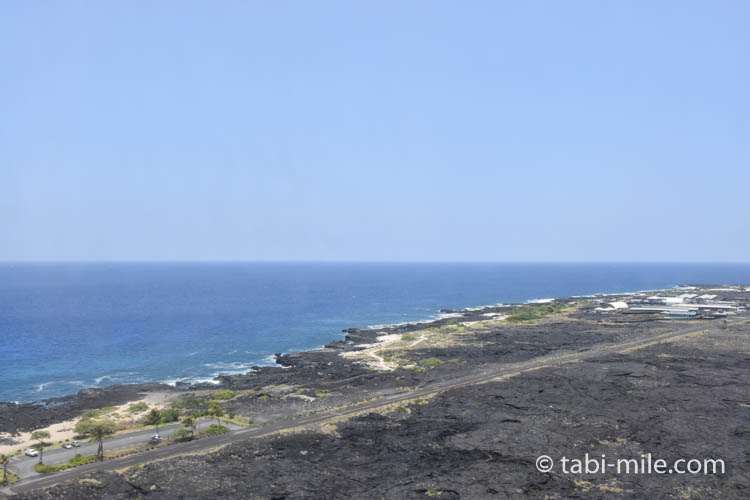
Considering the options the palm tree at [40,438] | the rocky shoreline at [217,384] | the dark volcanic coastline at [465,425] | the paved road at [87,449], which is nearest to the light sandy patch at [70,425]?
the palm tree at [40,438]

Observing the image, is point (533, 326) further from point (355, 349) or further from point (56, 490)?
point (56, 490)

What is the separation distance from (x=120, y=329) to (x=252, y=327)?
Result: 37.9 meters

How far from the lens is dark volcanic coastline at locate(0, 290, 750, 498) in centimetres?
4409

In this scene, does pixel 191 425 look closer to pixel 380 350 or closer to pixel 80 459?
pixel 80 459

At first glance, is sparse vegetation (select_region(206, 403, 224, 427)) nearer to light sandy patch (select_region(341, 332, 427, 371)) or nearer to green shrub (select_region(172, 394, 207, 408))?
green shrub (select_region(172, 394, 207, 408))

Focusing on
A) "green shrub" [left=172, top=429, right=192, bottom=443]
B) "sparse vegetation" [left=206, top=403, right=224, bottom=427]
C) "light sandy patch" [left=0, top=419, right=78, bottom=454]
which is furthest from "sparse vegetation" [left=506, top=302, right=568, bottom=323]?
"light sandy patch" [left=0, top=419, right=78, bottom=454]

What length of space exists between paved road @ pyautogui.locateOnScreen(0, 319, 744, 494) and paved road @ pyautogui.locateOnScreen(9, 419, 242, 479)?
10.2 feet

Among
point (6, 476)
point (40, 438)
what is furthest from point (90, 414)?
point (6, 476)

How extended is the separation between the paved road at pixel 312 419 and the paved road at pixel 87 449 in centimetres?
311

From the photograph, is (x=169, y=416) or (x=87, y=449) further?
(x=169, y=416)

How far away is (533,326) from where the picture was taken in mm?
142875

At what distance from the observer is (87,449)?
175ft

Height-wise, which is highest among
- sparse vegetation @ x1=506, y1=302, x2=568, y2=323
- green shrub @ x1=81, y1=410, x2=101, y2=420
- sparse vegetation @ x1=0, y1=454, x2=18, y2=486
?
sparse vegetation @ x1=506, y1=302, x2=568, y2=323

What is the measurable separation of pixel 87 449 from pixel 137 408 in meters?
19.3
